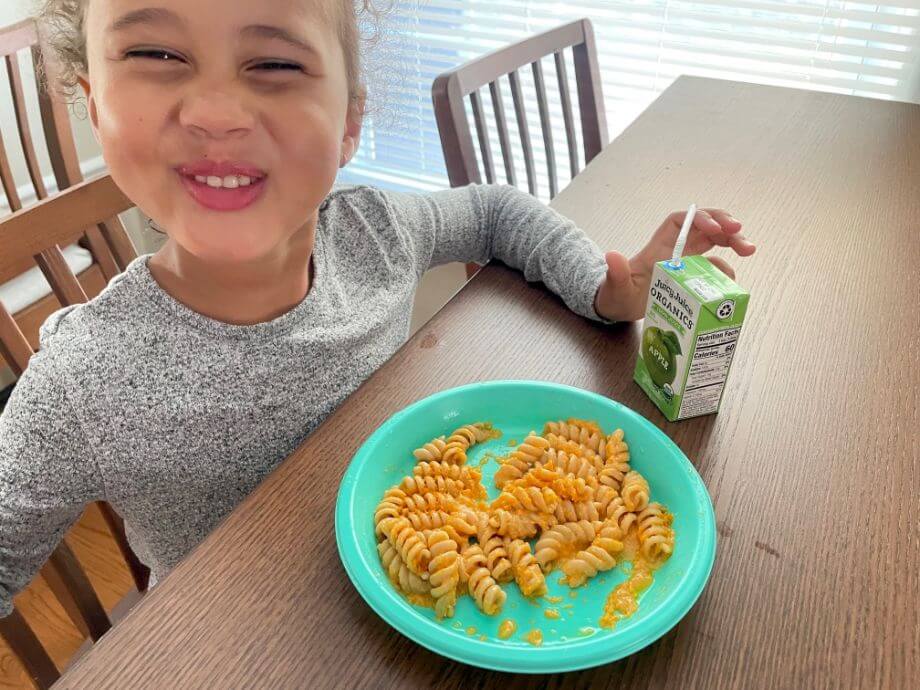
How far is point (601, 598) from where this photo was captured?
564 mm

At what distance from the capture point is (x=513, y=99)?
4.58ft

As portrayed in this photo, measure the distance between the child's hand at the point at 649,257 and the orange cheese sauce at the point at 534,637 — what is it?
1.44 feet

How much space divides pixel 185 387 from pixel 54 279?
295 mm

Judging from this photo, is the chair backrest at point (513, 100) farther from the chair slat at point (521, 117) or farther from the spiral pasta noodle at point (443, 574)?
the spiral pasta noodle at point (443, 574)

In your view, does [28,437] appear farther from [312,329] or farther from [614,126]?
[614,126]

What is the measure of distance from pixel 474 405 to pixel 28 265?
56 centimetres

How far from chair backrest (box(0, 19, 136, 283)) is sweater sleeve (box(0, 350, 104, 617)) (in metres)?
0.17

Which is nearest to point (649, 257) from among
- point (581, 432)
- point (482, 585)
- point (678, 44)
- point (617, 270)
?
point (617, 270)

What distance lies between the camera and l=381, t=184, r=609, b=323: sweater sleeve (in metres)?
0.91

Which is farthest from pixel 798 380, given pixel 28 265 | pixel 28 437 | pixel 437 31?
pixel 437 31

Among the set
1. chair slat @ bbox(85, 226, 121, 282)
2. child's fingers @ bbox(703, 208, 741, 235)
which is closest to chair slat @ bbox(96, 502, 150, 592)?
chair slat @ bbox(85, 226, 121, 282)

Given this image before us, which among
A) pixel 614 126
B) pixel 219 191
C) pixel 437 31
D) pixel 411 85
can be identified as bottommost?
pixel 614 126

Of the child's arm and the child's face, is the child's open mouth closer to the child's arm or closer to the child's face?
the child's face

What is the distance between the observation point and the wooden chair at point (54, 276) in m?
0.78
